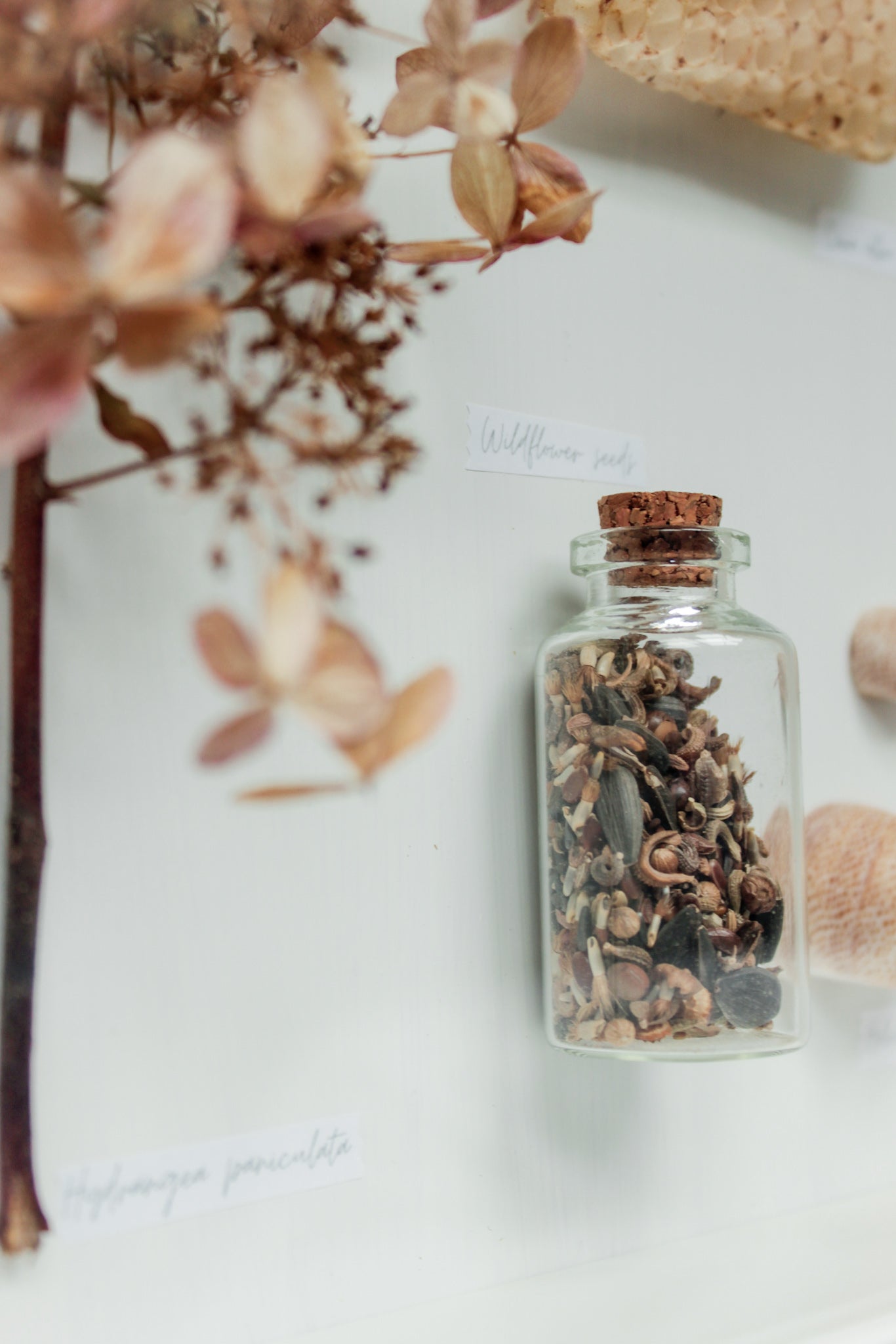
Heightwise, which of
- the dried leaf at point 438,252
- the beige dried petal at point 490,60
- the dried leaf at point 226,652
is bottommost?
the dried leaf at point 226,652

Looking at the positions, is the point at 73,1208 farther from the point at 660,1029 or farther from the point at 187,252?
the point at 187,252

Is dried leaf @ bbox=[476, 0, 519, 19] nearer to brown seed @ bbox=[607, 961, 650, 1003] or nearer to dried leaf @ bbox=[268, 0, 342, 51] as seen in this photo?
dried leaf @ bbox=[268, 0, 342, 51]

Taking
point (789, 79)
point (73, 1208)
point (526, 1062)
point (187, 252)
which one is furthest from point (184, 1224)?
point (789, 79)

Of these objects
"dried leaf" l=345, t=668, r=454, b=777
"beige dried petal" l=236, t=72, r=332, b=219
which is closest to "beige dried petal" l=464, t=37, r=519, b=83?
"beige dried petal" l=236, t=72, r=332, b=219

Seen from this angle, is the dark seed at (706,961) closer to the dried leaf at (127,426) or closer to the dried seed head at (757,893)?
the dried seed head at (757,893)

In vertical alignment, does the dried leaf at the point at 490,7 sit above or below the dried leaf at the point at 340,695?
above

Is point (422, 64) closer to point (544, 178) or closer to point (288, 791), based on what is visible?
point (544, 178)

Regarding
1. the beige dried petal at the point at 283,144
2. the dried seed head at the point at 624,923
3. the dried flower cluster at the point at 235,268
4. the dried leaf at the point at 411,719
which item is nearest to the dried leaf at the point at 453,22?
the dried flower cluster at the point at 235,268
